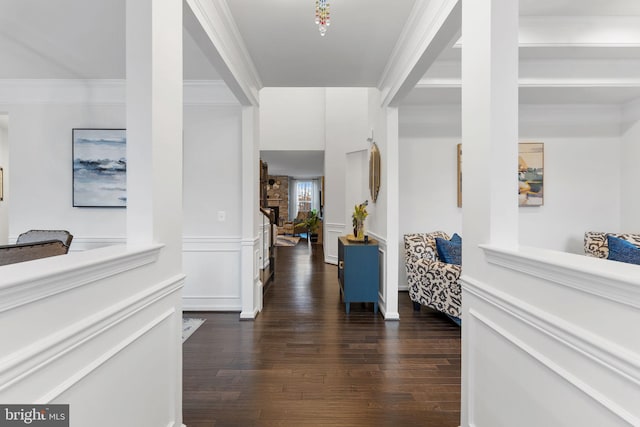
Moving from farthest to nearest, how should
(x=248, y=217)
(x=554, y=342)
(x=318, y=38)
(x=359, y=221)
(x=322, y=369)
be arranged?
(x=359, y=221)
(x=248, y=217)
(x=318, y=38)
(x=322, y=369)
(x=554, y=342)

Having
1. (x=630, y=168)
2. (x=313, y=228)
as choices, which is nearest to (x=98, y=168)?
(x=630, y=168)

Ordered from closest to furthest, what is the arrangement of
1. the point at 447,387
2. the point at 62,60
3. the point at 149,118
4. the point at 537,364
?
the point at 537,364 < the point at 149,118 < the point at 447,387 < the point at 62,60

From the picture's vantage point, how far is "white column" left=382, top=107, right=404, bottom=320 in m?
3.42

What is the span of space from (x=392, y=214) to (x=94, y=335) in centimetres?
288

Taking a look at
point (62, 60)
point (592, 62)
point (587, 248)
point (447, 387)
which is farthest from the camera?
point (587, 248)

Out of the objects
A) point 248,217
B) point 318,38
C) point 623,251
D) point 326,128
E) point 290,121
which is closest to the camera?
point 318,38

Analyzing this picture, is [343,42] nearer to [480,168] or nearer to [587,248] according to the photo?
[480,168]

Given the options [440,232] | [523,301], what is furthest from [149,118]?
[440,232]

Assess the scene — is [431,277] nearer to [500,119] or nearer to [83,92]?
[500,119]

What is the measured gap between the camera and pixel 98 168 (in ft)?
11.8

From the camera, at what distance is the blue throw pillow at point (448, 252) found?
359cm

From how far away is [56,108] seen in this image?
3578 mm

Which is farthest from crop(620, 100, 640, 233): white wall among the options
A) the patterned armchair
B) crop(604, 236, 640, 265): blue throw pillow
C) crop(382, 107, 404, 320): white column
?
crop(382, 107, 404, 320): white column

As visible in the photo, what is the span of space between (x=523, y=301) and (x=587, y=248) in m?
4.02
